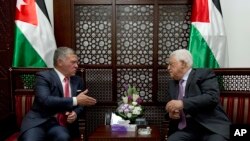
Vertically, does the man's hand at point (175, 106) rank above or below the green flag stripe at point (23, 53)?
below

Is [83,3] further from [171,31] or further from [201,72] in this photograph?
[201,72]

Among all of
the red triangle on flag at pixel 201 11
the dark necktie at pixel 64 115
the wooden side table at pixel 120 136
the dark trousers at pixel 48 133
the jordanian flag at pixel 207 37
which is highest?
the red triangle on flag at pixel 201 11

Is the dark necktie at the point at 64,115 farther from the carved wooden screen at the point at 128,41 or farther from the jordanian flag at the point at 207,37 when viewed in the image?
the jordanian flag at the point at 207,37

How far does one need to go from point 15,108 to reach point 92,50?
1.11m

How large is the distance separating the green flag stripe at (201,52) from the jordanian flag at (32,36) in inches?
63.1

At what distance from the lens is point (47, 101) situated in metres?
3.29

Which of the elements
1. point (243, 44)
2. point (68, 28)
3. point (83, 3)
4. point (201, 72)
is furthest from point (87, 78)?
point (243, 44)

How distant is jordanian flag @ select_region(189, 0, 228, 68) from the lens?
3.88 meters

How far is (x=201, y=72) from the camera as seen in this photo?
345cm

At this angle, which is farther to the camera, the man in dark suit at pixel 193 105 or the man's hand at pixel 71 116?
the man's hand at pixel 71 116

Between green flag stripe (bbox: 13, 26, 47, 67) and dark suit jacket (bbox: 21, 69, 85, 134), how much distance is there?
44cm

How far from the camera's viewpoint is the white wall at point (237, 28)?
418cm

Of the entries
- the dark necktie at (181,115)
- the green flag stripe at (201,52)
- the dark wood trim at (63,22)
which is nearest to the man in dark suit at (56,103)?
the dark wood trim at (63,22)

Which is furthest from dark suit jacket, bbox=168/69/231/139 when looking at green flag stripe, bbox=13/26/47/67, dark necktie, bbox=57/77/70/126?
green flag stripe, bbox=13/26/47/67
